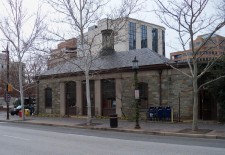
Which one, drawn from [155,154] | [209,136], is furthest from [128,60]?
[155,154]

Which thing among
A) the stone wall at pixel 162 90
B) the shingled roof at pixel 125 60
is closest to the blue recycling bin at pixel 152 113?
the stone wall at pixel 162 90

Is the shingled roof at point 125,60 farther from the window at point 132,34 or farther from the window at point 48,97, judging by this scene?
the window at point 48,97

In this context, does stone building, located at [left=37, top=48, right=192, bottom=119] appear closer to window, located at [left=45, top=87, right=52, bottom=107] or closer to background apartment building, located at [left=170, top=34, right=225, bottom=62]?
window, located at [left=45, top=87, right=52, bottom=107]

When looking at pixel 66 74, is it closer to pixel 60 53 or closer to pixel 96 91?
pixel 96 91

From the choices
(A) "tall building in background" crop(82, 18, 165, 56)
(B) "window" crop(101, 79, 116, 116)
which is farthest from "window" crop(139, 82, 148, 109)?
(A) "tall building in background" crop(82, 18, 165, 56)

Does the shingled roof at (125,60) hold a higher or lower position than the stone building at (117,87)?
higher

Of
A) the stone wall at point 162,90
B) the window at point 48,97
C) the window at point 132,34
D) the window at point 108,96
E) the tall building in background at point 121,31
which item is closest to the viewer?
the stone wall at point 162,90

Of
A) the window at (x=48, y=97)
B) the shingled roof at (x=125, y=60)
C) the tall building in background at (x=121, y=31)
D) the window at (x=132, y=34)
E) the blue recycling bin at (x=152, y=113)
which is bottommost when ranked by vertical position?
the blue recycling bin at (x=152, y=113)

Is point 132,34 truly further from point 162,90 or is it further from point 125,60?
point 162,90

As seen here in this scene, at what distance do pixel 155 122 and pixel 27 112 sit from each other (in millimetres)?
17842

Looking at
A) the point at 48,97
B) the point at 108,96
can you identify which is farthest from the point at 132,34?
the point at 108,96

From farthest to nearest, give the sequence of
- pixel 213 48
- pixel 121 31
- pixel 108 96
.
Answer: pixel 121 31 < pixel 108 96 < pixel 213 48

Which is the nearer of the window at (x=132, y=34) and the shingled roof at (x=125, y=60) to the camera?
the shingled roof at (x=125, y=60)

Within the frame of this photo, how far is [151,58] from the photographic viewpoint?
83.8 ft
